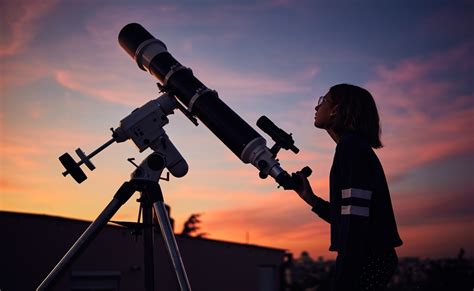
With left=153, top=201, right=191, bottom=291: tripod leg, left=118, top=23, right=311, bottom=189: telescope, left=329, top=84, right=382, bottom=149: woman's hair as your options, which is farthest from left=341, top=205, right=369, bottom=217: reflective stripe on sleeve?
left=153, top=201, right=191, bottom=291: tripod leg

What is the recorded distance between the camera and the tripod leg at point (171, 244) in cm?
373

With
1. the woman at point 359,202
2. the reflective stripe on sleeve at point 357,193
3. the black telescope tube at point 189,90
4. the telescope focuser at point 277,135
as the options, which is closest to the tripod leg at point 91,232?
the black telescope tube at point 189,90

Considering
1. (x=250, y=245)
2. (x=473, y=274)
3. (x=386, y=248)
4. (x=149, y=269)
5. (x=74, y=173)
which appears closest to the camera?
(x=386, y=248)

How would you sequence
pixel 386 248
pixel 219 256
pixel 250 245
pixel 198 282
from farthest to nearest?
pixel 250 245 < pixel 219 256 < pixel 198 282 < pixel 386 248

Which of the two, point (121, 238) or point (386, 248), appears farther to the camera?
point (121, 238)

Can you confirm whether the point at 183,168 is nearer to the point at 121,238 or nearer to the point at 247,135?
the point at 247,135

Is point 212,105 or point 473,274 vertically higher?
point 212,105

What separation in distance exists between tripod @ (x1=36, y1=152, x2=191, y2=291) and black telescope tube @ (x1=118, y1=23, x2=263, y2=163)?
2.18 ft

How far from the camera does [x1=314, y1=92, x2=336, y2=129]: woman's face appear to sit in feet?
9.98

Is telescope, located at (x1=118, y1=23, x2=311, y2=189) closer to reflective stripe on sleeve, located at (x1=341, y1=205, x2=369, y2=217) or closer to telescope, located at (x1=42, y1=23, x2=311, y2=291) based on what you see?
telescope, located at (x1=42, y1=23, x2=311, y2=291)

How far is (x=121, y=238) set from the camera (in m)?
11.8

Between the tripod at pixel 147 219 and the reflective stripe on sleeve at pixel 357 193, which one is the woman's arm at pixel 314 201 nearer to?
the reflective stripe on sleeve at pixel 357 193

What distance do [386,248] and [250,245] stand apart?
15582 mm

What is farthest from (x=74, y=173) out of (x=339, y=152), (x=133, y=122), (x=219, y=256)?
(x=219, y=256)
